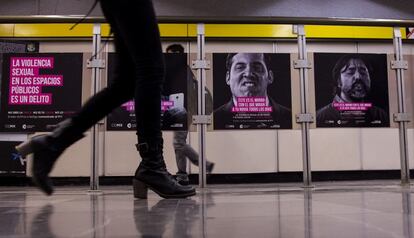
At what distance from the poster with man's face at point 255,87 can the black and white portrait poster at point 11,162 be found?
255cm

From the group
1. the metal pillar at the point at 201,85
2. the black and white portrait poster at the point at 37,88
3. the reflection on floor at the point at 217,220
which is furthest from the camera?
the black and white portrait poster at the point at 37,88

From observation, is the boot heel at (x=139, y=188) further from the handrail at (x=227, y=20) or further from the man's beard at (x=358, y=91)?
the man's beard at (x=358, y=91)

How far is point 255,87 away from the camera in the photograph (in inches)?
148

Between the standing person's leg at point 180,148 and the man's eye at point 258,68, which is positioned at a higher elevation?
the man's eye at point 258,68

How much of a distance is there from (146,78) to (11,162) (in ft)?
12.9

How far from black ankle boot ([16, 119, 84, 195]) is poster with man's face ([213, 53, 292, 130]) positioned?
2213 mm

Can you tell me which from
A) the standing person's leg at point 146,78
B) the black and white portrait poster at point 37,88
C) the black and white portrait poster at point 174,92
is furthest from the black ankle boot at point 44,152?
the black and white portrait poster at point 37,88

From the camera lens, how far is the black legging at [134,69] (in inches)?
62.0

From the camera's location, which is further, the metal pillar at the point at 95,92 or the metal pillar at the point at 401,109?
the metal pillar at the point at 401,109

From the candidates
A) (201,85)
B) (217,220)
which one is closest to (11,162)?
(201,85)

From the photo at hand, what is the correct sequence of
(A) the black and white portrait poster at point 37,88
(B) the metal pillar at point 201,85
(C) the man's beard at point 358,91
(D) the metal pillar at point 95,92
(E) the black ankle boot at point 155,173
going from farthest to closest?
(C) the man's beard at point 358,91
(A) the black and white portrait poster at point 37,88
(B) the metal pillar at point 201,85
(D) the metal pillar at point 95,92
(E) the black ankle boot at point 155,173

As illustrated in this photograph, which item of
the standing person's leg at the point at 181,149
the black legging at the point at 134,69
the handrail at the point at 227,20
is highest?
the handrail at the point at 227,20

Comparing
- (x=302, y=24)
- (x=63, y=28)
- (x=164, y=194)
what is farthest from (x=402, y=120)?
(x=63, y=28)

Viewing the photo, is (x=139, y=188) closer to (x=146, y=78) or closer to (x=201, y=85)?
(x=146, y=78)
